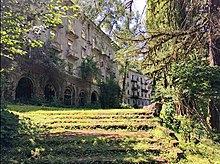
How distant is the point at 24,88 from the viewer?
1747 centimetres

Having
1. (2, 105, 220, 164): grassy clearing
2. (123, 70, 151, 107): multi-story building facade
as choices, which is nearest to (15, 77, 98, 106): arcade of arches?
(2, 105, 220, 164): grassy clearing

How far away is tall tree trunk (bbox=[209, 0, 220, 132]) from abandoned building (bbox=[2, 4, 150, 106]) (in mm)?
6018

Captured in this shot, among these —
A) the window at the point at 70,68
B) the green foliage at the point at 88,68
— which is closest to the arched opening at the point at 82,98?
the green foliage at the point at 88,68

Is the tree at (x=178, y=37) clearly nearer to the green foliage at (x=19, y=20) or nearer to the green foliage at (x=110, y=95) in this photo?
the green foliage at (x=19, y=20)

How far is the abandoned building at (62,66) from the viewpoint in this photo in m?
16.5

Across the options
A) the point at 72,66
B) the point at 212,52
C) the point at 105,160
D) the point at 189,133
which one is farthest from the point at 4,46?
the point at 72,66

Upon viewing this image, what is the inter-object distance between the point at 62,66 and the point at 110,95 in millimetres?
6504

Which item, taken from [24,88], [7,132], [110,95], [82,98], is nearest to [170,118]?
[7,132]

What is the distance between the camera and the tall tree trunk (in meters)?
6.89

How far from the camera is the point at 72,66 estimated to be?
2327 cm

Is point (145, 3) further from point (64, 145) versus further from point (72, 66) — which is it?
point (72, 66)

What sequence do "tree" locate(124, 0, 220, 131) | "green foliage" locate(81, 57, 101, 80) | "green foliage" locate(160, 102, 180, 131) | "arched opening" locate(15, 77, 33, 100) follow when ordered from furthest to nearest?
"green foliage" locate(81, 57, 101, 80)
"arched opening" locate(15, 77, 33, 100)
"tree" locate(124, 0, 220, 131)
"green foliage" locate(160, 102, 180, 131)

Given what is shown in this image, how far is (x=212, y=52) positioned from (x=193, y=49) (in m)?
1.00

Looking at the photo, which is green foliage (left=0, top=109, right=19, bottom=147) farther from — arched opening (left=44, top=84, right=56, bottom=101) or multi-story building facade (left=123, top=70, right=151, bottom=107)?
multi-story building facade (left=123, top=70, right=151, bottom=107)
